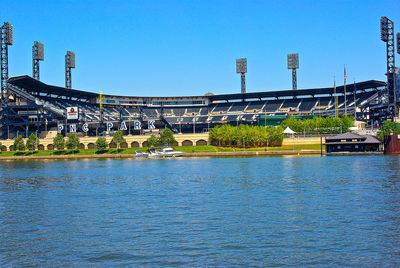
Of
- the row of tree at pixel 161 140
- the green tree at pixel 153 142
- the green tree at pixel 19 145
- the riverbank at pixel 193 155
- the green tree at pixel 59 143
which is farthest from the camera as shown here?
the green tree at pixel 19 145

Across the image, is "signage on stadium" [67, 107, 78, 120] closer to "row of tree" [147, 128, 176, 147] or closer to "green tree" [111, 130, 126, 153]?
"green tree" [111, 130, 126, 153]

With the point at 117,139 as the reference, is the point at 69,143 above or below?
below

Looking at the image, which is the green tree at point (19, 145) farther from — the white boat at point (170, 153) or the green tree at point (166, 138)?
the white boat at point (170, 153)

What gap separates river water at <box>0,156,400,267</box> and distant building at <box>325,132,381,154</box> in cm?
8429

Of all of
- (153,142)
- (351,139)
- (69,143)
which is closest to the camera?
(351,139)

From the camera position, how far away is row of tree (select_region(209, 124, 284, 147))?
165875 mm

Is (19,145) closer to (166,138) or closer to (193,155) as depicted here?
(166,138)

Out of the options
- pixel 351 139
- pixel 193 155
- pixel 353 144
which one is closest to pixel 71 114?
pixel 193 155

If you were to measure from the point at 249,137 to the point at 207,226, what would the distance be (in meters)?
135

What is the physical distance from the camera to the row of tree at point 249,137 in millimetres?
165875

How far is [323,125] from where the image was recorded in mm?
174750

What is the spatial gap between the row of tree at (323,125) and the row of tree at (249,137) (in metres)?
11.8

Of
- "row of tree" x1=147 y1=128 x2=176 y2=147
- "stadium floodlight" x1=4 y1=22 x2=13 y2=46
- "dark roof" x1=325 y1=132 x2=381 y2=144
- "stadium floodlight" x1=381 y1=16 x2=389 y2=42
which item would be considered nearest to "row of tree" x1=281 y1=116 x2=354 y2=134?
"dark roof" x1=325 y1=132 x2=381 y2=144

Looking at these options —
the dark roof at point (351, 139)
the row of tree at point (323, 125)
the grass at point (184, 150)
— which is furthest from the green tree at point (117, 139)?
the dark roof at point (351, 139)
